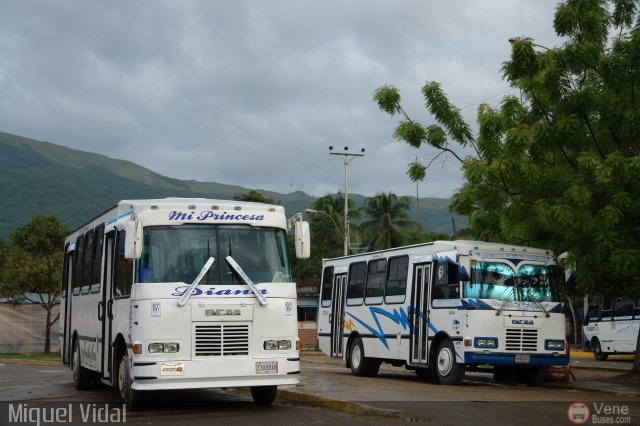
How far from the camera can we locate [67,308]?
21.5m

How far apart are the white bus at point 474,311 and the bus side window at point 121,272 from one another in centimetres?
772

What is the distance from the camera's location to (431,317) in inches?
842

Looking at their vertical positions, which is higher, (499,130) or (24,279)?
(499,130)

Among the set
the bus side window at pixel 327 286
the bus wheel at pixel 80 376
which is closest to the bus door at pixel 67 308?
the bus wheel at pixel 80 376

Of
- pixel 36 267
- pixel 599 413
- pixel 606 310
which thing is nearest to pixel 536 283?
pixel 599 413

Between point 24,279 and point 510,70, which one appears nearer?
point 510,70

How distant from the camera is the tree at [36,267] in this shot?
45.0 meters

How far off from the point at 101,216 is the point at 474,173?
833 centimetres

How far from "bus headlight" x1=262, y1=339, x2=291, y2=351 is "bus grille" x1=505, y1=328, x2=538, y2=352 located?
7.03 metres

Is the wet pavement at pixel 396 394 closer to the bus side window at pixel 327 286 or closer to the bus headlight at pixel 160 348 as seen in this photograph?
the bus headlight at pixel 160 348

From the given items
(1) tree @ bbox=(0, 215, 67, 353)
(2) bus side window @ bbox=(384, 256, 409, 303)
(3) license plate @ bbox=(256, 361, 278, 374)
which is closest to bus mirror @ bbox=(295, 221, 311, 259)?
(3) license plate @ bbox=(256, 361, 278, 374)

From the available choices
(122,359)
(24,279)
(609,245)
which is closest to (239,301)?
(122,359)

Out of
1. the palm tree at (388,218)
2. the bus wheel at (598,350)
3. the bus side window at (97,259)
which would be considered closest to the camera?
the bus side window at (97,259)

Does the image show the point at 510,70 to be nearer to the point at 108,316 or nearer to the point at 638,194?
the point at 638,194
